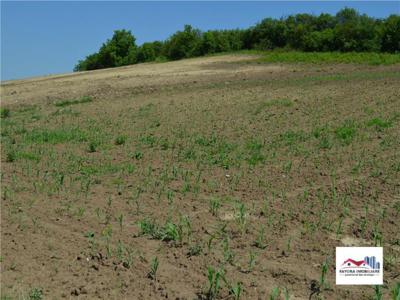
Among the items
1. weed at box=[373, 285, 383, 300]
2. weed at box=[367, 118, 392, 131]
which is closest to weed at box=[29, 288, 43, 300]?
weed at box=[373, 285, 383, 300]

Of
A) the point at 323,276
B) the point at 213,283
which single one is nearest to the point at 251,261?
the point at 213,283

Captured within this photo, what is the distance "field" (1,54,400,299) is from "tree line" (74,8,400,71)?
21.5 meters

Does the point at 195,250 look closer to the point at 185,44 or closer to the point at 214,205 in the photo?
the point at 214,205

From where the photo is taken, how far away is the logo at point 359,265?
4.62 m

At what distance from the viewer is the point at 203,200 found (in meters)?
6.83

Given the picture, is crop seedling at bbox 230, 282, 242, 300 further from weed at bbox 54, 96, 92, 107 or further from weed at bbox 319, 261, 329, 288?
weed at bbox 54, 96, 92, 107

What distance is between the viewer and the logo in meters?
4.62

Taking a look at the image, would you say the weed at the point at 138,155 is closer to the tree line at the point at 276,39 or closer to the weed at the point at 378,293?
the weed at the point at 378,293

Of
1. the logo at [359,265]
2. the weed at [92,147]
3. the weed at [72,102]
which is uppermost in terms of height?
the weed at [72,102]

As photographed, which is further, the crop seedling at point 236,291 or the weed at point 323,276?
the weed at point 323,276

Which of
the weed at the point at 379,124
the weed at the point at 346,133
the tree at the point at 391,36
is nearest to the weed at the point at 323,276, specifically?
the weed at the point at 346,133

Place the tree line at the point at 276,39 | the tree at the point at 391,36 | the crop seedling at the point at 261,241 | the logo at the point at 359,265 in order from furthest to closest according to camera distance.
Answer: the tree line at the point at 276,39 → the tree at the point at 391,36 → the crop seedling at the point at 261,241 → the logo at the point at 359,265

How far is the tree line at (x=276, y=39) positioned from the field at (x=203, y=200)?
70.4ft

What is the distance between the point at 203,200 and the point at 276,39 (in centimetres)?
3901
